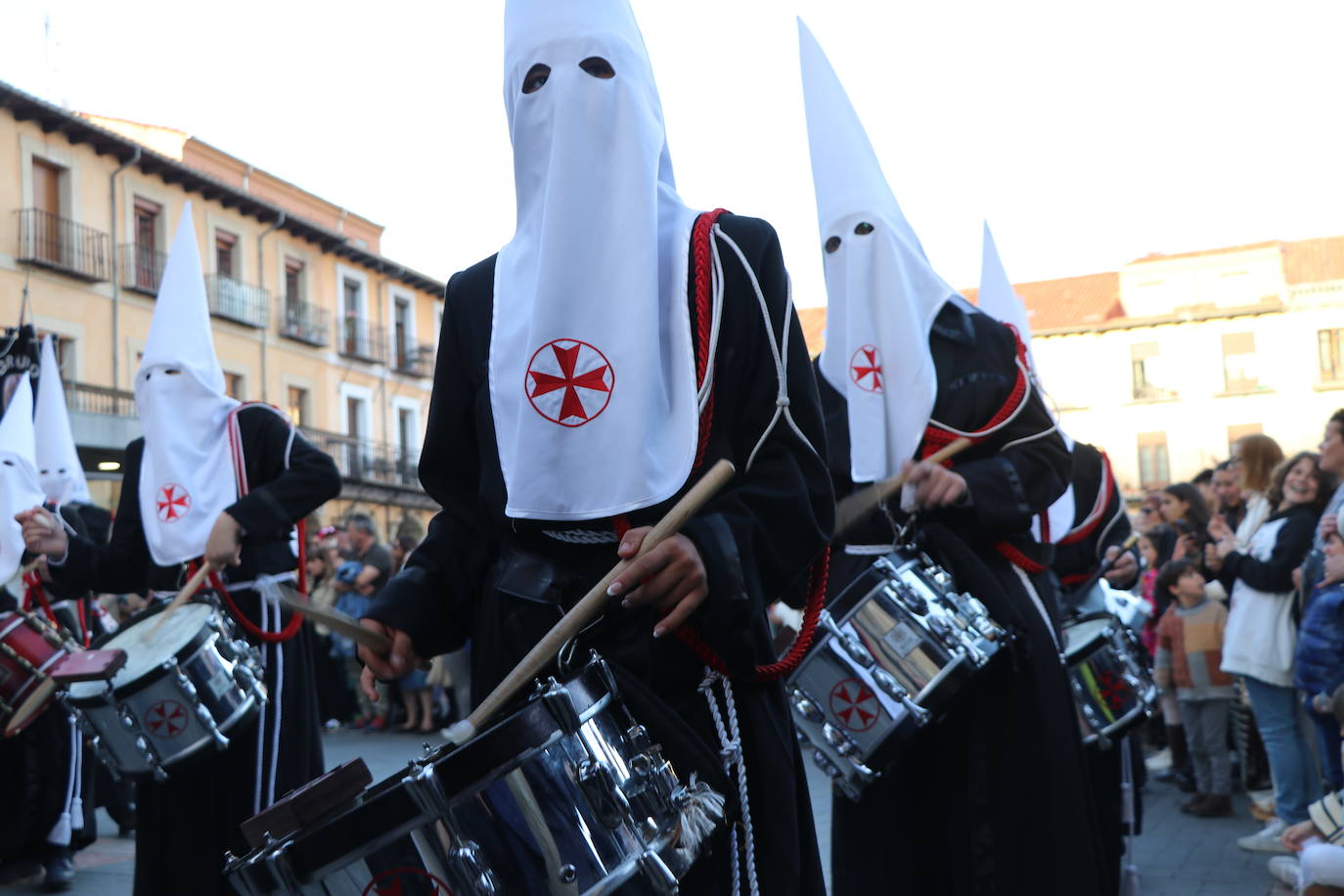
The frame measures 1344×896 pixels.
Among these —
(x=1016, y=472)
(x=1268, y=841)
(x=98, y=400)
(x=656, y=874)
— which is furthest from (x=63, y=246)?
(x=656, y=874)

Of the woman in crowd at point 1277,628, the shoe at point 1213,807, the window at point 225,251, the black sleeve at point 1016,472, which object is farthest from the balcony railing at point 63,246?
the black sleeve at point 1016,472

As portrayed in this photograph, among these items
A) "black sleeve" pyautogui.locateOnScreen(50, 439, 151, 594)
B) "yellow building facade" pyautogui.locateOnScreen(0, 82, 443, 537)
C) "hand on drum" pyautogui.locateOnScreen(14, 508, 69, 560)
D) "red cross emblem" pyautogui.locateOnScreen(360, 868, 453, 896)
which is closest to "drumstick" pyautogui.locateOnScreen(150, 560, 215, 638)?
"black sleeve" pyautogui.locateOnScreen(50, 439, 151, 594)

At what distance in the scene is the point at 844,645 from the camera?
12.7 ft

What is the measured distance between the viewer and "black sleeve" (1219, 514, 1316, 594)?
23.7 ft

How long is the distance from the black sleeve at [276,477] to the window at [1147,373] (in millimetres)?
46549

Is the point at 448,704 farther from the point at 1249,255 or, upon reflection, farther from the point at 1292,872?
the point at 1249,255

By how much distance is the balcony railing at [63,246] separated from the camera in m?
28.1

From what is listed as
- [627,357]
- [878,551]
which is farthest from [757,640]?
[878,551]

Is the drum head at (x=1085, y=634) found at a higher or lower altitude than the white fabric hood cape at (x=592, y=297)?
lower

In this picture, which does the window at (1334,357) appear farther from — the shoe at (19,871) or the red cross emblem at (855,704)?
the red cross emblem at (855,704)

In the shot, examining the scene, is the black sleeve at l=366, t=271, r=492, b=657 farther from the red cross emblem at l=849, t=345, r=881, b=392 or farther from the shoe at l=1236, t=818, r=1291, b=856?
the shoe at l=1236, t=818, r=1291, b=856

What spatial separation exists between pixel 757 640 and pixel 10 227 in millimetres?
29078

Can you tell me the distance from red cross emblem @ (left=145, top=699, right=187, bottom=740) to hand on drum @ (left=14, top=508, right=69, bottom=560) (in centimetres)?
140

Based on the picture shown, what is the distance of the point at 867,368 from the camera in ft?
14.6
